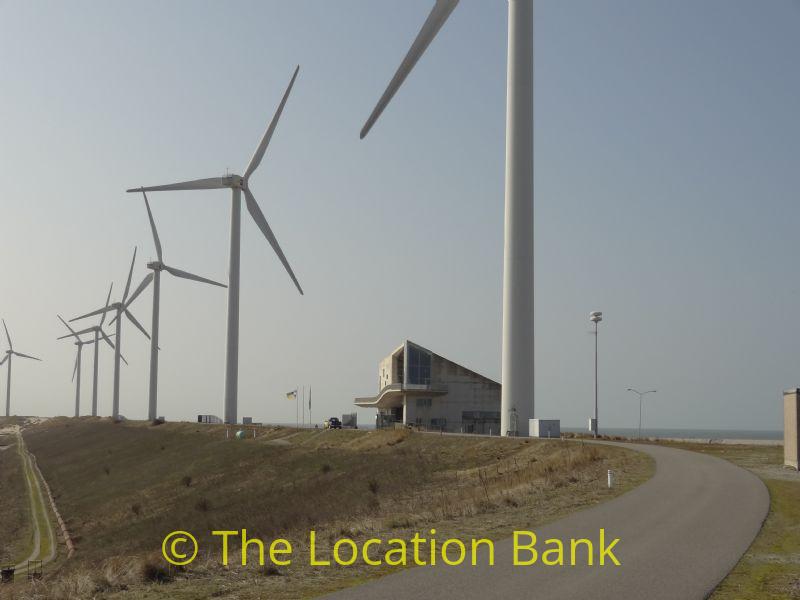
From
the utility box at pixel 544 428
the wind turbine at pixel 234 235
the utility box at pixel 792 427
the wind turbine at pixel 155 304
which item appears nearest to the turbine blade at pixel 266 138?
the wind turbine at pixel 234 235

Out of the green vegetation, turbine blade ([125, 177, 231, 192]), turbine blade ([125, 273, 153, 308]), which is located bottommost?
the green vegetation

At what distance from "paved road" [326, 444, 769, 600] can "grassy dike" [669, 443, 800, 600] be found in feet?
0.87

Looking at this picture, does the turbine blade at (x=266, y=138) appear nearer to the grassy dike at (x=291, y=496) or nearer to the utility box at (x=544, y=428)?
the grassy dike at (x=291, y=496)

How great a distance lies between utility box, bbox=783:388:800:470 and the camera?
118 ft

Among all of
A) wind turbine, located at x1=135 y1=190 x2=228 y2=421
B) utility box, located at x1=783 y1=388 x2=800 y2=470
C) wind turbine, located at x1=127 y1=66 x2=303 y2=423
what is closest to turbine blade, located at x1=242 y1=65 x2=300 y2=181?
wind turbine, located at x1=127 y1=66 x2=303 y2=423

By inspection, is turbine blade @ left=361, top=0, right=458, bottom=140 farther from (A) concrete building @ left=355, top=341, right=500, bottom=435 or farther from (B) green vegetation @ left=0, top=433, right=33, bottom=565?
(A) concrete building @ left=355, top=341, right=500, bottom=435

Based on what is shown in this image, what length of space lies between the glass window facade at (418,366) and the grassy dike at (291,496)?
23.5 meters

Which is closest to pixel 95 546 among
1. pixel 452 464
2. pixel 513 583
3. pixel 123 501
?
pixel 123 501

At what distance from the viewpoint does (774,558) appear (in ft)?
56.9

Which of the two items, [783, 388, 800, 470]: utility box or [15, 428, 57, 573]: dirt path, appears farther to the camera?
[15, 428, 57, 573]: dirt path

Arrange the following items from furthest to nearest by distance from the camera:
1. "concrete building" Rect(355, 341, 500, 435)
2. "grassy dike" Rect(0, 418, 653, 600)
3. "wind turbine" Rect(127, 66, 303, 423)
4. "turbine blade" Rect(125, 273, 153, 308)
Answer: "turbine blade" Rect(125, 273, 153, 308), "concrete building" Rect(355, 341, 500, 435), "wind turbine" Rect(127, 66, 303, 423), "grassy dike" Rect(0, 418, 653, 600)

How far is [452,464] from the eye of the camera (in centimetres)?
5053

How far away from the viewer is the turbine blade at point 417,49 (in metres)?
44.1

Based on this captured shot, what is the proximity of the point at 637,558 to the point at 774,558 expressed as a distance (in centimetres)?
306
